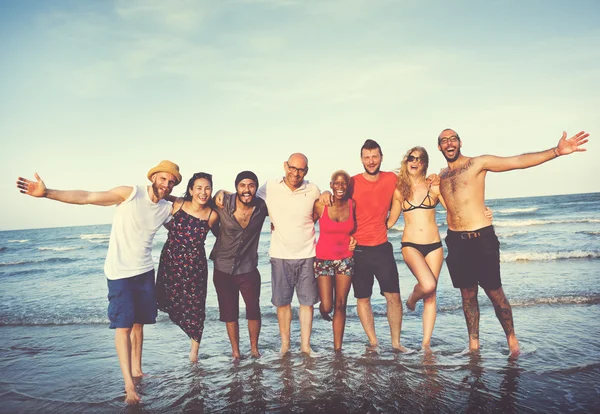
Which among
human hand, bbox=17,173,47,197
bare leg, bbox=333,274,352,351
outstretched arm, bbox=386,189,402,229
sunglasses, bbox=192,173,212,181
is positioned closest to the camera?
human hand, bbox=17,173,47,197

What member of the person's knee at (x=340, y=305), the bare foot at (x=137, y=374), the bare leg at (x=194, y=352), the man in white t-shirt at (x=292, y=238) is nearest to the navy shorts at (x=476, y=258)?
the person's knee at (x=340, y=305)

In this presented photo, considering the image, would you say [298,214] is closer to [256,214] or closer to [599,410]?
[256,214]

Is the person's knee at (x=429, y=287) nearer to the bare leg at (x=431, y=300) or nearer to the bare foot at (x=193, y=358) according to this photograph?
the bare leg at (x=431, y=300)

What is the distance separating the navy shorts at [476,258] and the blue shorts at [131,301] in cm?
391

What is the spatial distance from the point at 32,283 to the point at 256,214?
14534 millimetres

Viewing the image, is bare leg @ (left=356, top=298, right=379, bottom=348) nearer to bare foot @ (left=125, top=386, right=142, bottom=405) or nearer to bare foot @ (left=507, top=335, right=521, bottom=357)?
bare foot @ (left=507, top=335, right=521, bottom=357)

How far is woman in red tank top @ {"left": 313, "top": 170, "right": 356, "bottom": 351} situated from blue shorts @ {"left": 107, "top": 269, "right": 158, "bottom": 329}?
2.21m

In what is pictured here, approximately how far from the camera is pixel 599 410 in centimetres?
358

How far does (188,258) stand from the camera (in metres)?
5.14

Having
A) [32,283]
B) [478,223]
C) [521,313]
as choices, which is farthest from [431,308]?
[32,283]

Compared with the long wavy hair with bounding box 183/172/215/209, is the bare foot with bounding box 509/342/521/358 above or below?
below

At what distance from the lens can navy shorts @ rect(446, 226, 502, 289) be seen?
5152mm

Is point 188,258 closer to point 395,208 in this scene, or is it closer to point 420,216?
point 395,208

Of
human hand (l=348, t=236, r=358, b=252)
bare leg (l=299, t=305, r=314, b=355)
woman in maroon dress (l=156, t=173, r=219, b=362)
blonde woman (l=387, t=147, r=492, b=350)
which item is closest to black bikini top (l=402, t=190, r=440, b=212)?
blonde woman (l=387, t=147, r=492, b=350)
